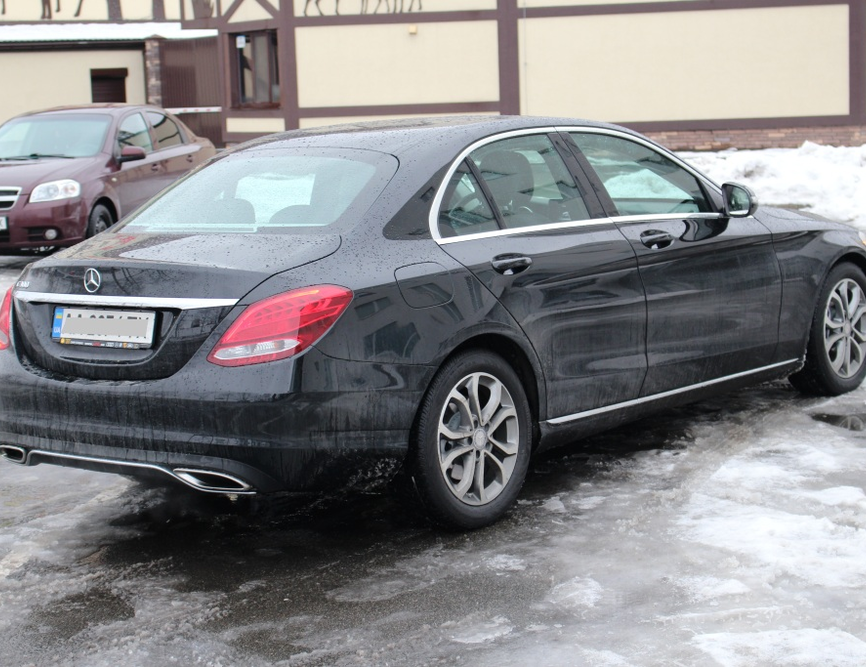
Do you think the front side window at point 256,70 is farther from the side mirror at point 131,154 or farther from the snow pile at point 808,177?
the side mirror at point 131,154

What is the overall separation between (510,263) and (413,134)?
0.70 meters

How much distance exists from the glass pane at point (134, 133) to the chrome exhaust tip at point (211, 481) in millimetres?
9753

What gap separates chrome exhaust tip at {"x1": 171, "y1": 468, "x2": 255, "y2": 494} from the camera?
13.9 ft

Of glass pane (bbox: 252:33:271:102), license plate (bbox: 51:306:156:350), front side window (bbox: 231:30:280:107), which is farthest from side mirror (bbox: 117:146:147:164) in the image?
glass pane (bbox: 252:33:271:102)

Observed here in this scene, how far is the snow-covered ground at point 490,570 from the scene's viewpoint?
3.69 meters

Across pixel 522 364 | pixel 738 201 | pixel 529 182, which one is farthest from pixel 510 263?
pixel 738 201

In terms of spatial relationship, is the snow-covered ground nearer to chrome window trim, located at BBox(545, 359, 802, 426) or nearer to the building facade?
chrome window trim, located at BBox(545, 359, 802, 426)

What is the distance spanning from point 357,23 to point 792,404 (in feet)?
55.8

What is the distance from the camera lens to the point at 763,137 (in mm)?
22078

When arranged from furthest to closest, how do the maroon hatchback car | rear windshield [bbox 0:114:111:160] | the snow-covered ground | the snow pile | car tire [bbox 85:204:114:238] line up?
the snow pile, rear windshield [bbox 0:114:111:160], car tire [bbox 85:204:114:238], the maroon hatchback car, the snow-covered ground

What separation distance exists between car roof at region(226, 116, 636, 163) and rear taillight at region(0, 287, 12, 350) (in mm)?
1229

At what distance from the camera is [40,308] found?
4633mm

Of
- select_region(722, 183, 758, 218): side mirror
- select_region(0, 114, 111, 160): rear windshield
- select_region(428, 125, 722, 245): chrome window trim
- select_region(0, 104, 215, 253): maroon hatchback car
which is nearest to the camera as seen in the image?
select_region(428, 125, 722, 245): chrome window trim

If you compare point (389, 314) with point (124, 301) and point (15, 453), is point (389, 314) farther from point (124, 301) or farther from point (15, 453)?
point (15, 453)
